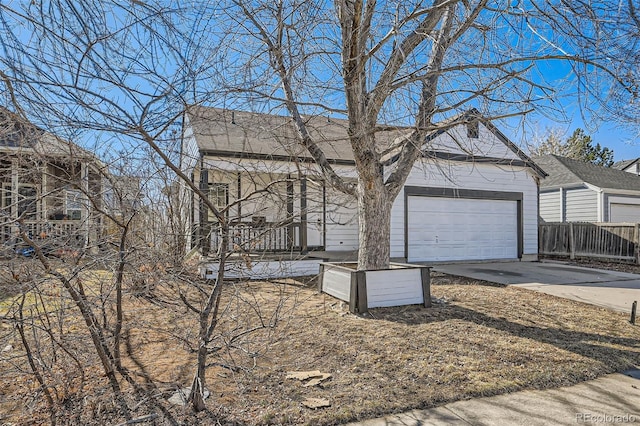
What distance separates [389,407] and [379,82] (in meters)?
3.65

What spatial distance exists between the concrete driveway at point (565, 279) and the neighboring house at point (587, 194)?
252 inches

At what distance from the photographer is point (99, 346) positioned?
2748 mm

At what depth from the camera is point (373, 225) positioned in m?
5.66

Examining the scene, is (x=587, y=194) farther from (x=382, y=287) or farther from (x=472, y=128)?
(x=382, y=287)

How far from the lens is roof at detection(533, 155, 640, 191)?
16.4 m

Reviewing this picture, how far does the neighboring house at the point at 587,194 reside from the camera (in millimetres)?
15797

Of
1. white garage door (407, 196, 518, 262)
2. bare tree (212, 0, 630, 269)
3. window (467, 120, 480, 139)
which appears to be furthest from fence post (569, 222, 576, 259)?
bare tree (212, 0, 630, 269)

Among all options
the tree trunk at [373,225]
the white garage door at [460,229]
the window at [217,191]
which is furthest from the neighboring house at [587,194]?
the window at [217,191]

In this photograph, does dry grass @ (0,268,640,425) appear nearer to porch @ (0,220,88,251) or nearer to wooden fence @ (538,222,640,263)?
porch @ (0,220,88,251)

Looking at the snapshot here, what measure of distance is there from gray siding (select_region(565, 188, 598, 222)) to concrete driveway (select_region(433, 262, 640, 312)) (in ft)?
20.3

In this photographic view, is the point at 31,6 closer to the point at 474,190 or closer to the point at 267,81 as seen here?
the point at 267,81

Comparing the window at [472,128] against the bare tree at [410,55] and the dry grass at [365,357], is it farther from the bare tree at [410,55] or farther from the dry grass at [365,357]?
the dry grass at [365,357]

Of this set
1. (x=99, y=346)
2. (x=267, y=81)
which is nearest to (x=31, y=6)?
(x=99, y=346)

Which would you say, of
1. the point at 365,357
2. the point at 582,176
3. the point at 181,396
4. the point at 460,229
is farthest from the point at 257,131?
the point at 582,176
